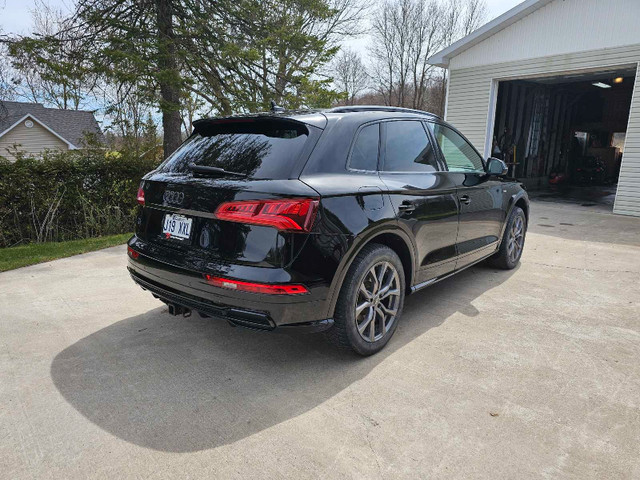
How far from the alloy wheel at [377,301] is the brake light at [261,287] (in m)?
0.52

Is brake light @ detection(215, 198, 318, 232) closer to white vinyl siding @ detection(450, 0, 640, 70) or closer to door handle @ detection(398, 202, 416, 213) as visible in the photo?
door handle @ detection(398, 202, 416, 213)

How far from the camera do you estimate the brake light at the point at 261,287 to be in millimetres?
2338

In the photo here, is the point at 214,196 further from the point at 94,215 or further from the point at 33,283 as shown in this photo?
the point at 94,215

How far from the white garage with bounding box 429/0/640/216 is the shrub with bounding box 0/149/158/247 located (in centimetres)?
932

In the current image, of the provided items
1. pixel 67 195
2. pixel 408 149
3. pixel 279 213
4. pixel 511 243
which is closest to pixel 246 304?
pixel 279 213

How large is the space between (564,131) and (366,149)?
18690mm

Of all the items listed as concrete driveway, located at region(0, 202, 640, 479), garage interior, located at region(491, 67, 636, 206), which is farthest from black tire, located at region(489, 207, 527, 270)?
garage interior, located at region(491, 67, 636, 206)

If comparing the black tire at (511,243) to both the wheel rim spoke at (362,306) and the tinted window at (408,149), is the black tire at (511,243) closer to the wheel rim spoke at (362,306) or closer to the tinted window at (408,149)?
the tinted window at (408,149)

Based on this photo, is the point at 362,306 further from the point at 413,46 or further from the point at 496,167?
the point at 413,46

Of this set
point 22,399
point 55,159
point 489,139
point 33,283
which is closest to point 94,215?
point 55,159

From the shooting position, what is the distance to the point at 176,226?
2713 millimetres

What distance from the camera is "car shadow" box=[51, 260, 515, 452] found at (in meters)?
2.23

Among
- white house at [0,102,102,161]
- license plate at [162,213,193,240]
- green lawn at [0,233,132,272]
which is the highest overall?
white house at [0,102,102,161]

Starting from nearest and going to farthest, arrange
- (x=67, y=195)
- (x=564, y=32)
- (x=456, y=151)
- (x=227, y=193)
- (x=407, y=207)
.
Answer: (x=227, y=193) → (x=407, y=207) → (x=456, y=151) → (x=67, y=195) → (x=564, y=32)
